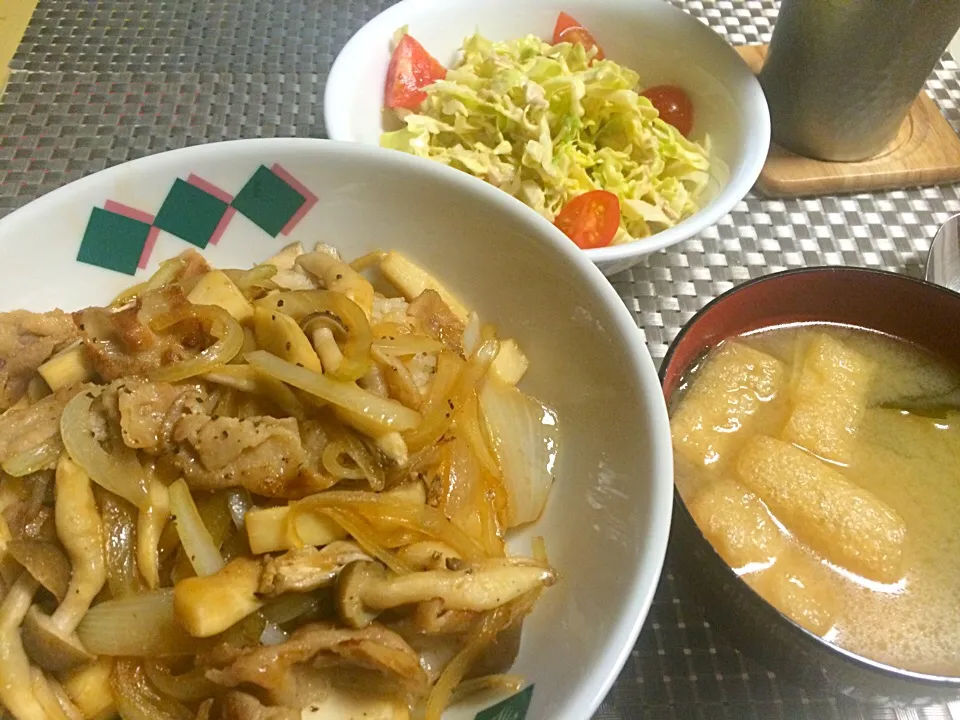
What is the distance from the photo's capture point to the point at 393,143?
1.96 m

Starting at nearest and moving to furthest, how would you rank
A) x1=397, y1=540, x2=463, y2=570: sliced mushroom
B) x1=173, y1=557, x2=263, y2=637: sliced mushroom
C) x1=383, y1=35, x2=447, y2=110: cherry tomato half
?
x1=173, y1=557, x2=263, y2=637: sliced mushroom → x1=397, y1=540, x2=463, y2=570: sliced mushroom → x1=383, y1=35, x2=447, y2=110: cherry tomato half

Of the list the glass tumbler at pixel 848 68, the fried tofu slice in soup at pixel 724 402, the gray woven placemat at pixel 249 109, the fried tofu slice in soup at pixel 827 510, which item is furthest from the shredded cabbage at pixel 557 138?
the fried tofu slice in soup at pixel 827 510

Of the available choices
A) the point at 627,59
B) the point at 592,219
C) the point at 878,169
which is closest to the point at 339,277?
the point at 592,219

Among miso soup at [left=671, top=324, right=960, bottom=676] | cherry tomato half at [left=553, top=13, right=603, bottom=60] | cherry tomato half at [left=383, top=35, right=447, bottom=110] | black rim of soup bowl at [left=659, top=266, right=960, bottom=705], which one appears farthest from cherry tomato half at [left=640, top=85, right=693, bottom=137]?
black rim of soup bowl at [left=659, top=266, right=960, bottom=705]

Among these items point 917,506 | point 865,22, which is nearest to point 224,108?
point 865,22

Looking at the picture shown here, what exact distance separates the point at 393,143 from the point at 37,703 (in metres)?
1.48

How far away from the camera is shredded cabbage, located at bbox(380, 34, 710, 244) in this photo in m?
1.91

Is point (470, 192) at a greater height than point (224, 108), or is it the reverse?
point (470, 192)

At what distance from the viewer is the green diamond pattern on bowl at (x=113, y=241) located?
126cm

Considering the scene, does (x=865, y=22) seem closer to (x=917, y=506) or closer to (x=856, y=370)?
(x=856, y=370)

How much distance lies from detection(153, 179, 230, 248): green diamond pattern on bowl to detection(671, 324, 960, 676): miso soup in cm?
92

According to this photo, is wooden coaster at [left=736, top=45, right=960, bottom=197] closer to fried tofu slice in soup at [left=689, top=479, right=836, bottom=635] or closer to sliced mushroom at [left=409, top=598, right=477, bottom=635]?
fried tofu slice in soup at [left=689, top=479, right=836, bottom=635]

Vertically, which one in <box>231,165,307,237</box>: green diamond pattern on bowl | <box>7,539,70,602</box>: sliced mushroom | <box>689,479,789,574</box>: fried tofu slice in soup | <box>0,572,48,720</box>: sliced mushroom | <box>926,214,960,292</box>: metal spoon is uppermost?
<box>926,214,960,292</box>: metal spoon

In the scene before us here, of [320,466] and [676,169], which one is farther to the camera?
[676,169]
